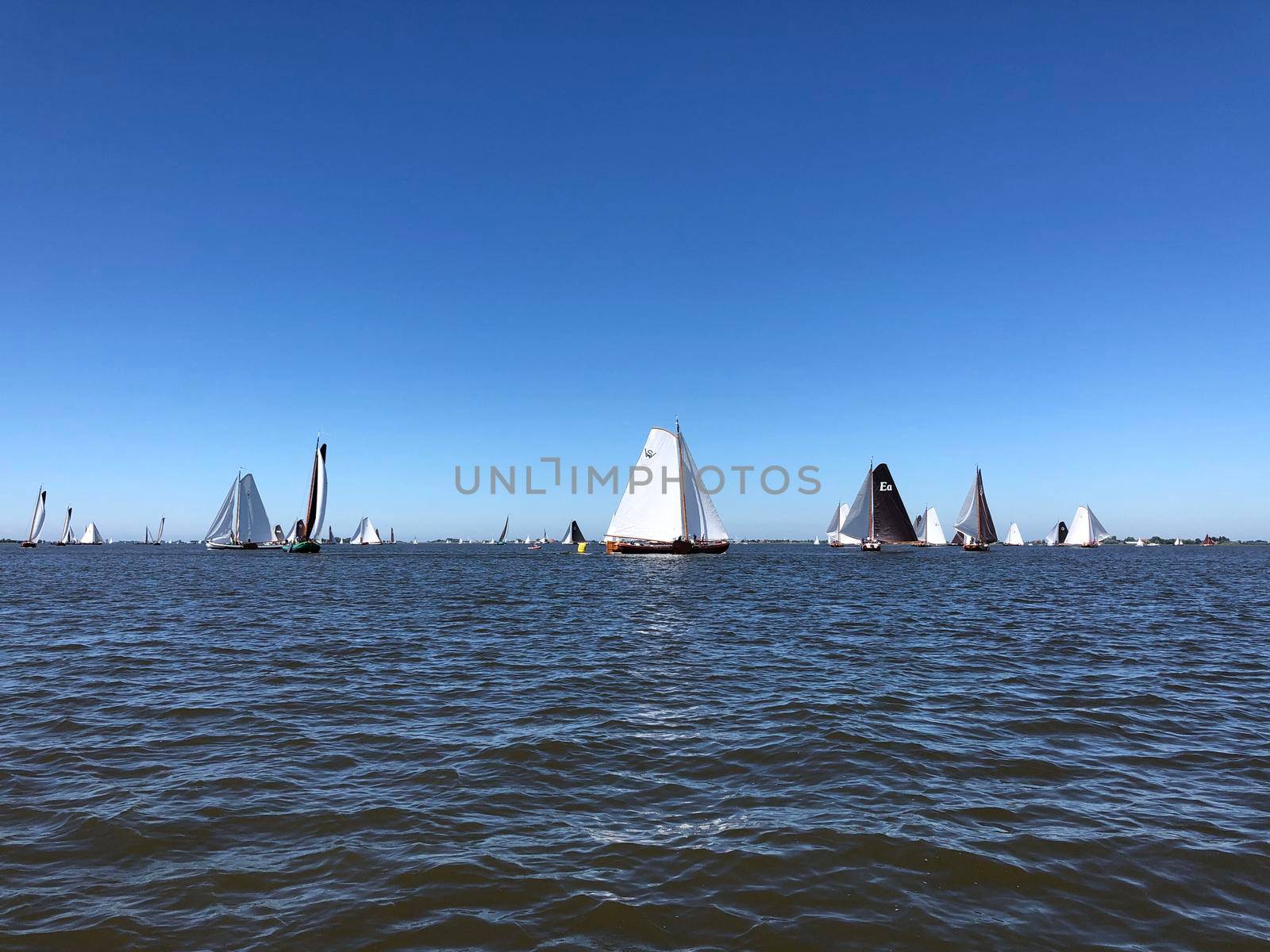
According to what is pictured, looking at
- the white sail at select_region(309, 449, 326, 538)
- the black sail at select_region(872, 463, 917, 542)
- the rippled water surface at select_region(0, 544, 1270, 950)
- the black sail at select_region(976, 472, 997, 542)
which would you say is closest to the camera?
the rippled water surface at select_region(0, 544, 1270, 950)

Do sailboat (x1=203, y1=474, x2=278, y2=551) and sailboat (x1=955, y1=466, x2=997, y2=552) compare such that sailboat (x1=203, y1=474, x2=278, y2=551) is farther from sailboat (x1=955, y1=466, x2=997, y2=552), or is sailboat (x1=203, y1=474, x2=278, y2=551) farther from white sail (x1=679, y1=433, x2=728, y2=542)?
sailboat (x1=955, y1=466, x2=997, y2=552)

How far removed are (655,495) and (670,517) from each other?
→ 139 inches

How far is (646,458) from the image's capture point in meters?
81.1

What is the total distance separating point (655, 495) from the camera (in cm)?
8181

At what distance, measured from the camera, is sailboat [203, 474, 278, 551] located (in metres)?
113

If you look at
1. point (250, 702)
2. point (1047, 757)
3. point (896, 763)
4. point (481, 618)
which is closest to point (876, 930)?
point (896, 763)

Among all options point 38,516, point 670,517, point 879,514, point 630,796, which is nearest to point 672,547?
point 670,517

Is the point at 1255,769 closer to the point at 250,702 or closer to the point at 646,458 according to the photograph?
the point at 250,702

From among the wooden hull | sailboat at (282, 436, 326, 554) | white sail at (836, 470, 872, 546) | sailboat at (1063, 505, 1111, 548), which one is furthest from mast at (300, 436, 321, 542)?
sailboat at (1063, 505, 1111, 548)

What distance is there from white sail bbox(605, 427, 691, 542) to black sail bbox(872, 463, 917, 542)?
139 ft

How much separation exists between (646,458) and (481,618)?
178 feet

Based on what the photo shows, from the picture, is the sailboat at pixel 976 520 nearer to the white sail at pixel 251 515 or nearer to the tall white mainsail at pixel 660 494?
the tall white mainsail at pixel 660 494

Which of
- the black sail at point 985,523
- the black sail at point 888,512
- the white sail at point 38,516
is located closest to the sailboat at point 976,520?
the black sail at point 985,523

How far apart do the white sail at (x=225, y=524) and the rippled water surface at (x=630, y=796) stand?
106 metres
